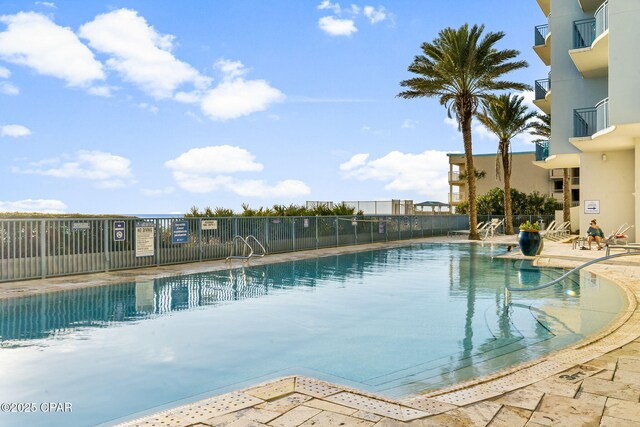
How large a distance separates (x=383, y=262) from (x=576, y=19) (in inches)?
703

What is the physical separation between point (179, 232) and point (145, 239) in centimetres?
117

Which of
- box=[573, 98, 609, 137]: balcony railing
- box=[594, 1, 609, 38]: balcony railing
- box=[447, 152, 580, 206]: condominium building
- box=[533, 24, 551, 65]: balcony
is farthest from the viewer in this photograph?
box=[447, 152, 580, 206]: condominium building

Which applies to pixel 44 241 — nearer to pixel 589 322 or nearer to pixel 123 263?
pixel 123 263

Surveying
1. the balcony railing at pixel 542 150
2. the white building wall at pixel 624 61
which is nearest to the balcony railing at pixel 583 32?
the white building wall at pixel 624 61

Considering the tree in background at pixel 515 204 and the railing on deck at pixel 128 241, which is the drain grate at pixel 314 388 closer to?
the railing on deck at pixel 128 241

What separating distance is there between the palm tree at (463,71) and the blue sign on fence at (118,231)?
1873cm

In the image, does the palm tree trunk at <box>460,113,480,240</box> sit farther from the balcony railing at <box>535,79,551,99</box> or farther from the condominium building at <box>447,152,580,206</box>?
the condominium building at <box>447,152,580,206</box>

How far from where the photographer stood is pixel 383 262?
666 inches

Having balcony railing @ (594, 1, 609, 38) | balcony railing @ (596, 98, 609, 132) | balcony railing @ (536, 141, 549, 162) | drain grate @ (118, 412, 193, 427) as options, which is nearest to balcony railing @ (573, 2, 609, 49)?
balcony railing @ (594, 1, 609, 38)

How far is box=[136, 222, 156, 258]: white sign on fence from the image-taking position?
14273mm

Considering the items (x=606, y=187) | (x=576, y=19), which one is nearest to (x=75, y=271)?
(x=606, y=187)

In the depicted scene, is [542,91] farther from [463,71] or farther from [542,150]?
[463,71]

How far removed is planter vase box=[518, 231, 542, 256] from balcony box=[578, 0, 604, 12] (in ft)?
48.2

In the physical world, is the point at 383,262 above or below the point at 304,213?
below
